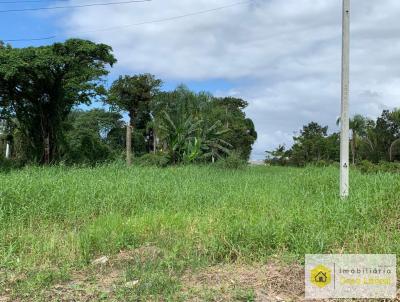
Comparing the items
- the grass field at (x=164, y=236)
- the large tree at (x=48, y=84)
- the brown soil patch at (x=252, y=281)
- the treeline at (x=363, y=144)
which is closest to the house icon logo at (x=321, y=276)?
the brown soil patch at (x=252, y=281)

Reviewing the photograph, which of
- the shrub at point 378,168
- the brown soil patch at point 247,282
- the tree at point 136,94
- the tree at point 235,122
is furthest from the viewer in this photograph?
the tree at point 136,94

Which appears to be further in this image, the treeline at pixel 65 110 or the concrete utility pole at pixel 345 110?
the treeline at pixel 65 110

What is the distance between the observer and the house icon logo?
4.20 meters

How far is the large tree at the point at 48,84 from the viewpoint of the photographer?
1709cm

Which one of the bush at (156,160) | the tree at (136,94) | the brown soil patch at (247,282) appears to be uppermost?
the tree at (136,94)

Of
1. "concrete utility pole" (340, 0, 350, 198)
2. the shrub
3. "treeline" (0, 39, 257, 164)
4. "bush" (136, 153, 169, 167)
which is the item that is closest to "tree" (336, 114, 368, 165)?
"treeline" (0, 39, 257, 164)

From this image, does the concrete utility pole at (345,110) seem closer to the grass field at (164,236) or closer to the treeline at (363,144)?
the grass field at (164,236)

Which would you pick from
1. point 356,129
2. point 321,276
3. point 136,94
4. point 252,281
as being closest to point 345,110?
point 321,276

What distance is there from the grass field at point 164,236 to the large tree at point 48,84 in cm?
1005

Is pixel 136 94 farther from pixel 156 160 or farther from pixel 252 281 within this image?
pixel 252 281

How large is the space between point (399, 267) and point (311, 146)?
119ft

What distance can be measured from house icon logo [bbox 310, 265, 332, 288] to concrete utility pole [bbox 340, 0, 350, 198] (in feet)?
10.8

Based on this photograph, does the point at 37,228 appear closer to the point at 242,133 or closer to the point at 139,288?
the point at 139,288

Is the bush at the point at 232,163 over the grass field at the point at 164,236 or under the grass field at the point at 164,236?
over
